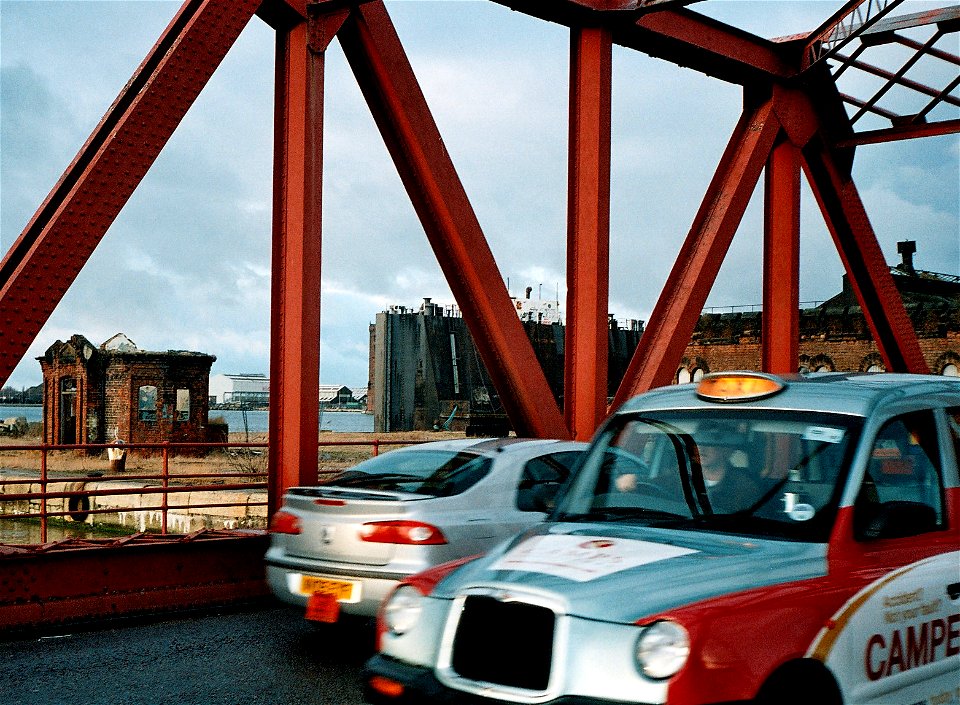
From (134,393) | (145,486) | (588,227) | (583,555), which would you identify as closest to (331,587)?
(583,555)

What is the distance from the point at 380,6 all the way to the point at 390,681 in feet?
23.6

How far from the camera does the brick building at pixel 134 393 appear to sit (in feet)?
137

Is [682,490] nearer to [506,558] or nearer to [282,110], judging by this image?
[506,558]

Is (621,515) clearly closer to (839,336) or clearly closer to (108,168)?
(108,168)

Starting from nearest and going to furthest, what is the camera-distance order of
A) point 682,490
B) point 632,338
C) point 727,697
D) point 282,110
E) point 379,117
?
point 727,697, point 682,490, point 282,110, point 379,117, point 632,338

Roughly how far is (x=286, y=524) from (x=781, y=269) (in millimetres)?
8738

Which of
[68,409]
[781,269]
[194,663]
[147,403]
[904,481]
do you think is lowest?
[194,663]

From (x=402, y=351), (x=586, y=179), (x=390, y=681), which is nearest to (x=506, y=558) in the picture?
(x=390, y=681)

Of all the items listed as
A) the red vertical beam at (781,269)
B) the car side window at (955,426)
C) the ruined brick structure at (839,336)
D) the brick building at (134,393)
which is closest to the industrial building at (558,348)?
the ruined brick structure at (839,336)

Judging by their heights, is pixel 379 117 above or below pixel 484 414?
above

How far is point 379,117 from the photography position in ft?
32.7

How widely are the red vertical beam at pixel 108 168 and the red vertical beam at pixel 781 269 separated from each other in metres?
7.92

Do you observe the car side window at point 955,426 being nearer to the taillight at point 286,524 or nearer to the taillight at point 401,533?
the taillight at point 401,533

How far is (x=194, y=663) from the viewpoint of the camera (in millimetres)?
→ 6914
